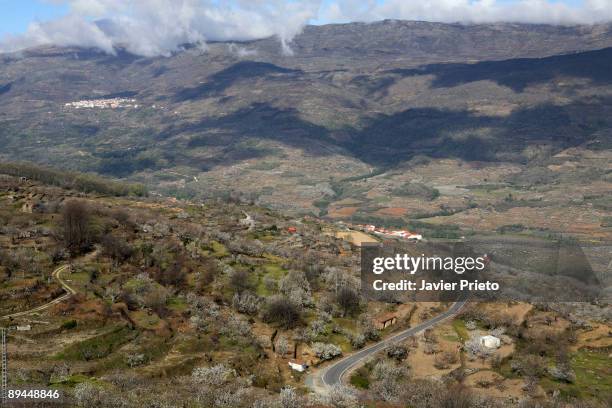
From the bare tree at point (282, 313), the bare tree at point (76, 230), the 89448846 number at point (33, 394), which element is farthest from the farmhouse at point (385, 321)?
the 89448846 number at point (33, 394)

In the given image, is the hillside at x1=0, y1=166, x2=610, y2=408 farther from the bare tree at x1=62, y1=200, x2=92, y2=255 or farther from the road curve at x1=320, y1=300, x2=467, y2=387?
the road curve at x1=320, y1=300, x2=467, y2=387

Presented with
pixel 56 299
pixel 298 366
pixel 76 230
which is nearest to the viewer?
pixel 298 366

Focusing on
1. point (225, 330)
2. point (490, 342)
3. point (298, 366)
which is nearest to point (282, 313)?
point (225, 330)

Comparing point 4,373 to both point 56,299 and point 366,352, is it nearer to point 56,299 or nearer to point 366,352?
point 56,299

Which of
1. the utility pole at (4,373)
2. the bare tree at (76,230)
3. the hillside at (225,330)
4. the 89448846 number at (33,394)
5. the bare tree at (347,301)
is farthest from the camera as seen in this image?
the bare tree at (76,230)

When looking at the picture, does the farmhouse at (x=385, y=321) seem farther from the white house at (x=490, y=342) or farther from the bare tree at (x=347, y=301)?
the white house at (x=490, y=342)

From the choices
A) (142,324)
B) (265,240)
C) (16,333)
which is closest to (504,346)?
(142,324)

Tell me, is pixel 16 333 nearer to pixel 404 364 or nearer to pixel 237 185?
pixel 404 364
